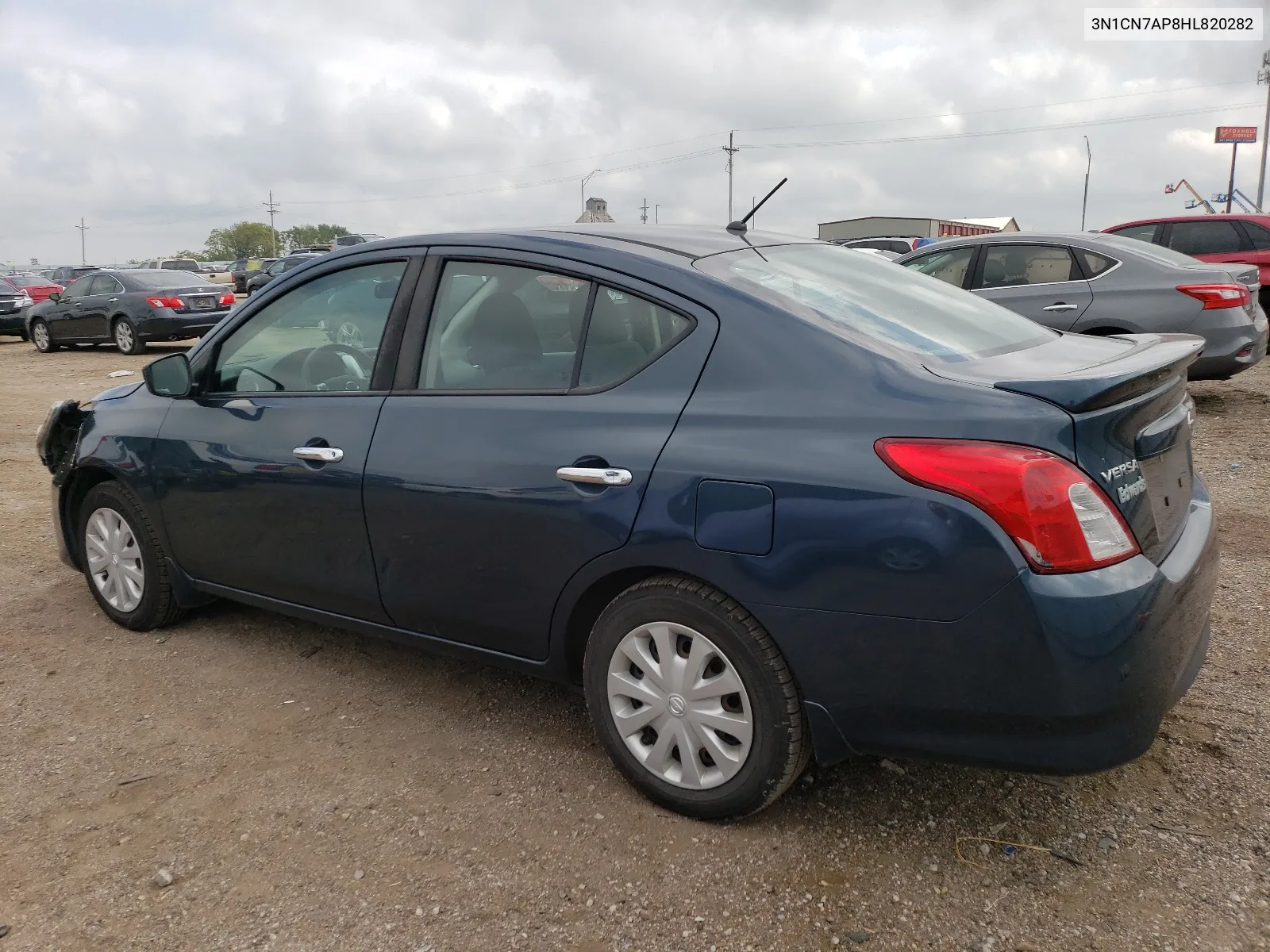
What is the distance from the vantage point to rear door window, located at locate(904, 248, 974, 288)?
28.6ft

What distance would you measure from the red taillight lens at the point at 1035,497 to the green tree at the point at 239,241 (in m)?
122

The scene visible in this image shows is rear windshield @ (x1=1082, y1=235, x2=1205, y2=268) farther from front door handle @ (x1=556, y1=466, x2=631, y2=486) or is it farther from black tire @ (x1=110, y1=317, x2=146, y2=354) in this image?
black tire @ (x1=110, y1=317, x2=146, y2=354)

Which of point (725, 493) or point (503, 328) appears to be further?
point (503, 328)

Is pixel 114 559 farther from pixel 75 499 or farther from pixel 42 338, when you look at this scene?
pixel 42 338

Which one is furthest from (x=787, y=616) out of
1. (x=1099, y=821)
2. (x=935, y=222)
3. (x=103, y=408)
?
(x=935, y=222)

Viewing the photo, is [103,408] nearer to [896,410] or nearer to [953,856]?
[896,410]

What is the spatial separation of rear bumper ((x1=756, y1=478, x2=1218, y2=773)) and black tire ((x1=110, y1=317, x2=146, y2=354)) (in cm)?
1691

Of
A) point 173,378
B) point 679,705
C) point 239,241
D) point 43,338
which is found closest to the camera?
point 679,705

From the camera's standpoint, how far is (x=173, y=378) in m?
3.75

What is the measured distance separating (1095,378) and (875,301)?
0.76m

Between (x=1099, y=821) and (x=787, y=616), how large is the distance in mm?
1075

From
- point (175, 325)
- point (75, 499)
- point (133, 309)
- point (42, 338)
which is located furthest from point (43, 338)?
point (75, 499)

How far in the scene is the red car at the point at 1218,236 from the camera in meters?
11.4

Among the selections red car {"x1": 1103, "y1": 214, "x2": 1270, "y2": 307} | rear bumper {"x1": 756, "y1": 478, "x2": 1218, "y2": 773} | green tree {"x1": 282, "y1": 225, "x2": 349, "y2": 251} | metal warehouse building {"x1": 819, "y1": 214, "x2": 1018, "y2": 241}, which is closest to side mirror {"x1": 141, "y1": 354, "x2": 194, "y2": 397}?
rear bumper {"x1": 756, "y1": 478, "x2": 1218, "y2": 773}
